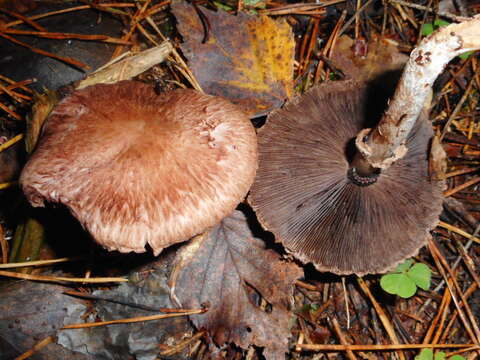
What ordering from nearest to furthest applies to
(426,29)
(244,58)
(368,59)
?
(244,58), (368,59), (426,29)

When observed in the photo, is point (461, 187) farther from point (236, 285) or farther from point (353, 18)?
point (236, 285)

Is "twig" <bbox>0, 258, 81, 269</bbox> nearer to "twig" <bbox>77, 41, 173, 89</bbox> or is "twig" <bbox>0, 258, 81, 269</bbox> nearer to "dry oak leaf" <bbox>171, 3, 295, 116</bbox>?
"twig" <bbox>77, 41, 173, 89</bbox>

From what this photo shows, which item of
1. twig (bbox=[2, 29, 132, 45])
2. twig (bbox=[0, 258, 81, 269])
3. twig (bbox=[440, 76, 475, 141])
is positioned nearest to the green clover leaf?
twig (bbox=[440, 76, 475, 141])

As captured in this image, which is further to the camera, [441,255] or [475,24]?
[441,255]

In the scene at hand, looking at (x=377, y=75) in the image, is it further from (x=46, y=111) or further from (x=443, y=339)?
(x=46, y=111)

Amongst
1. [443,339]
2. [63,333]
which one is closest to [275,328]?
[443,339]

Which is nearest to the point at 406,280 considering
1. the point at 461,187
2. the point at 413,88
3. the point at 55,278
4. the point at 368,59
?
the point at 461,187
